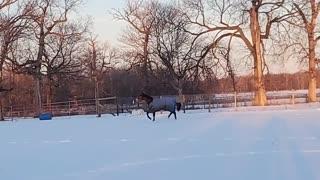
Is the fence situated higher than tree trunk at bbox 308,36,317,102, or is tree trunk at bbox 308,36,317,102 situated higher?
tree trunk at bbox 308,36,317,102

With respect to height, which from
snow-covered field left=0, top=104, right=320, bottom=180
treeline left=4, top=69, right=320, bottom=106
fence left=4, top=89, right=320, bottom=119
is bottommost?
snow-covered field left=0, top=104, right=320, bottom=180

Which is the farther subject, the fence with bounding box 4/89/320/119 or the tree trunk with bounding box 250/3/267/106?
the tree trunk with bounding box 250/3/267/106

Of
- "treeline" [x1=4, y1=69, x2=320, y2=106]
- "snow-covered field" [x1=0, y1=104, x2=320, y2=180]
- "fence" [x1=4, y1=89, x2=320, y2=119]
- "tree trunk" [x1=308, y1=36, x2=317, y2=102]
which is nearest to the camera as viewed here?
"snow-covered field" [x1=0, y1=104, x2=320, y2=180]

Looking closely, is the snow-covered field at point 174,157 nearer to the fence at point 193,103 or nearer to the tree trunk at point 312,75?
the fence at point 193,103

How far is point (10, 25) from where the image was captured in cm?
3512

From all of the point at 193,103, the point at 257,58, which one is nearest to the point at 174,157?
the point at 193,103

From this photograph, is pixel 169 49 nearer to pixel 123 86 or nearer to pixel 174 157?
pixel 123 86

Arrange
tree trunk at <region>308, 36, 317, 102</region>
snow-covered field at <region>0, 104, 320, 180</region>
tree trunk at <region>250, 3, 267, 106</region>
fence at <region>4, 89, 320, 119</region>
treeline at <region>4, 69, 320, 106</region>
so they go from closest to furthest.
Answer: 1. snow-covered field at <region>0, 104, 320, 180</region>
2. fence at <region>4, 89, 320, 119</region>
3. tree trunk at <region>308, 36, 317, 102</region>
4. tree trunk at <region>250, 3, 267, 106</region>
5. treeline at <region>4, 69, 320, 106</region>

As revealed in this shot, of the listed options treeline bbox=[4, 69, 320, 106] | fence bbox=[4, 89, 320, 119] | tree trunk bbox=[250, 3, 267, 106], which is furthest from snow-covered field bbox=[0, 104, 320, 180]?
treeline bbox=[4, 69, 320, 106]

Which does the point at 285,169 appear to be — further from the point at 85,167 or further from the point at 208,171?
the point at 85,167

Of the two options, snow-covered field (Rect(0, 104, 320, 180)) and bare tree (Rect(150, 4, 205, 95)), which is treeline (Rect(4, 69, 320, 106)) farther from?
snow-covered field (Rect(0, 104, 320, 180))

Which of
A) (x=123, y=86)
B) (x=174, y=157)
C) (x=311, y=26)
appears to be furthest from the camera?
(x=123, y=86)

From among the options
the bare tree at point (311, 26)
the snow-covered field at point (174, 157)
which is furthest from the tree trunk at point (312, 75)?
the snow-covered field at point (174, 157)

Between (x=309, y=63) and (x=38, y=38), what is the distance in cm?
2138
